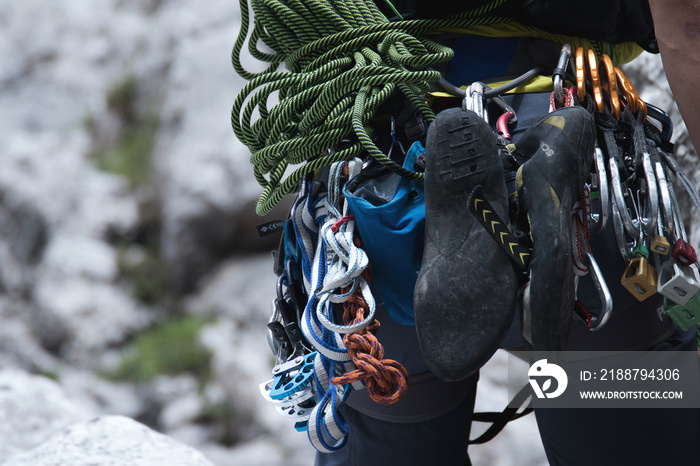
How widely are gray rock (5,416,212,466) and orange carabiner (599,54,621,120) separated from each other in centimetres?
129

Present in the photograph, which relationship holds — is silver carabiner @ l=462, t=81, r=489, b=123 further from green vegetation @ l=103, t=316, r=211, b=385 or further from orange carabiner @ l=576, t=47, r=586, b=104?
green vegetation @ l=103, t=316, r=211, b=385

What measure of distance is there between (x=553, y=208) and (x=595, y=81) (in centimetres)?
35

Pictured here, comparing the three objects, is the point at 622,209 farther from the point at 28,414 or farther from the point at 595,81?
the point at 28,414

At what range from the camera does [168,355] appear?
4965 millimetres

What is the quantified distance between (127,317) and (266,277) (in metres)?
1.24

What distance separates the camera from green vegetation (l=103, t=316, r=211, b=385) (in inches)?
193

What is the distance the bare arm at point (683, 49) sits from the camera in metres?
0.86

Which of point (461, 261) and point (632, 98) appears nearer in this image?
point (461, 261)

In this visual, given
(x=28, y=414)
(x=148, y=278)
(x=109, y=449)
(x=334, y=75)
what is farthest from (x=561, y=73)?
(x=148, y=278)

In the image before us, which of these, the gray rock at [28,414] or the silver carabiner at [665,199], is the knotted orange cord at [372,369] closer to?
the silver carabiner at [665,199]

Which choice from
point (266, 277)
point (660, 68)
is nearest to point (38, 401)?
point (660, 68)

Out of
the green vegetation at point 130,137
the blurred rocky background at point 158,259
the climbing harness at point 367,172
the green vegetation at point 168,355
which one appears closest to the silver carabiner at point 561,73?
the climbing harness at point 367,172

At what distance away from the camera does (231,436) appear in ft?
14.4

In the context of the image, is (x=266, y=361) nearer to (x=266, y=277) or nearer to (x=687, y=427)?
(x=266, y=277)
